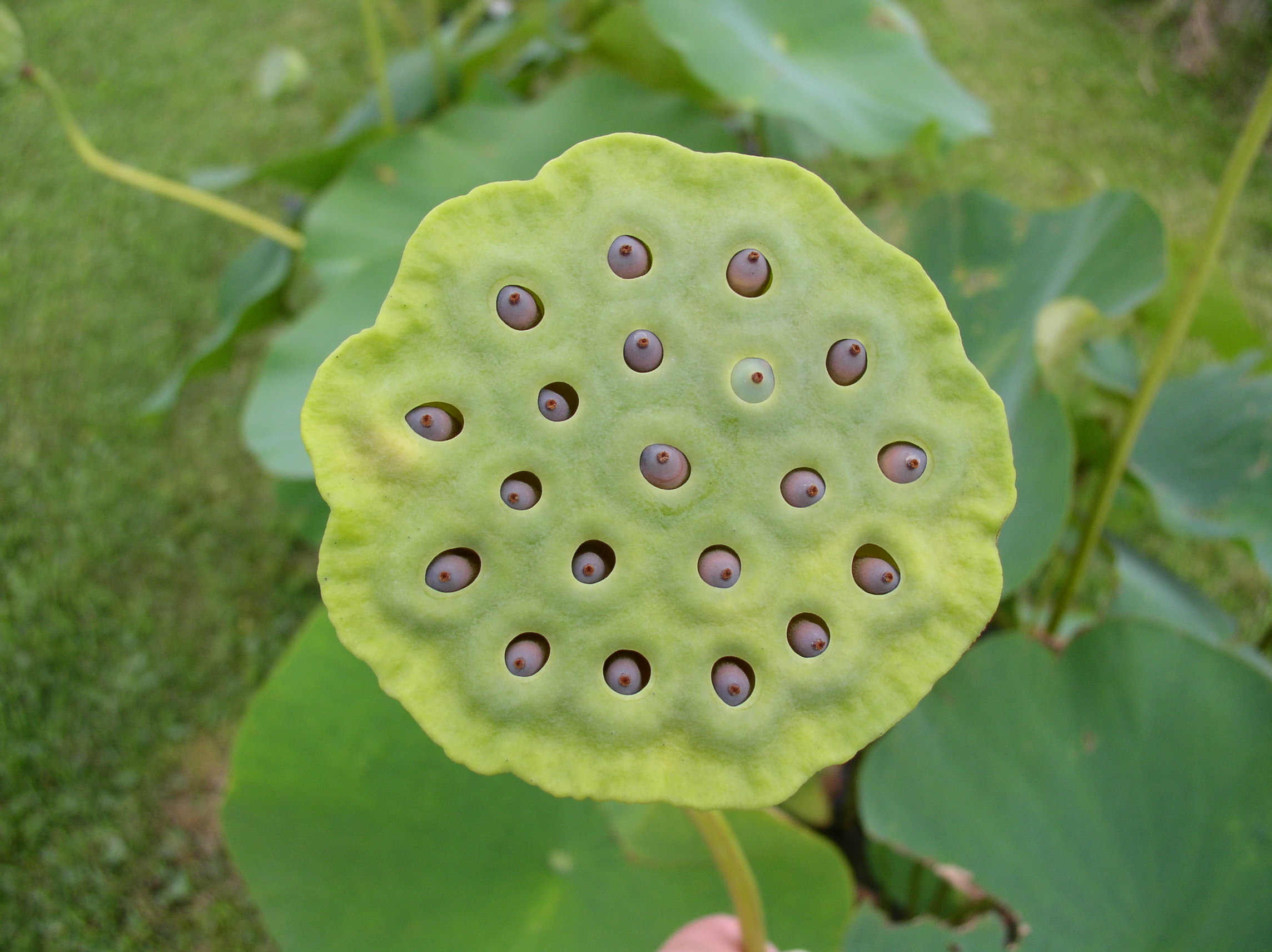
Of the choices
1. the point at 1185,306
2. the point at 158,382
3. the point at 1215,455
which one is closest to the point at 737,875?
the point at 1185,306

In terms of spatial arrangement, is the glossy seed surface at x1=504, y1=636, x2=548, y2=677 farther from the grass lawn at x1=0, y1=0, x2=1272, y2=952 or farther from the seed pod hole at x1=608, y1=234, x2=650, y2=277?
the grass lawn at x1=0, y1=0, x2=1272, y2=952

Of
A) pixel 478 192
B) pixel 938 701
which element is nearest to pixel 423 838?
pixel 938 701

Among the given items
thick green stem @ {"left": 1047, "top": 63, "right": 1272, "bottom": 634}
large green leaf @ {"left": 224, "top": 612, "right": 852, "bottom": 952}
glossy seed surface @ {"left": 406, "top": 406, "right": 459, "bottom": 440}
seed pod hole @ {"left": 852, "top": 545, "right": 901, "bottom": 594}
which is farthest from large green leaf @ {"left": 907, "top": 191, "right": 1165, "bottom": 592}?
glossy seed surface @ {"left": 406, "top": 406, "right": 459, "bottom": 440}

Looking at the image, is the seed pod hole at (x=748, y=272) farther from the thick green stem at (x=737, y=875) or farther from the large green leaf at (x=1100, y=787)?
the large green leaf at (x=1100, y=787)

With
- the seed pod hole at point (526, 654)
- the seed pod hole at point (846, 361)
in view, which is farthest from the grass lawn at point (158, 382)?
the seed pod hole at point (846, 361)

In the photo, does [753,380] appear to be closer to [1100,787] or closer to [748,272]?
[748,272]

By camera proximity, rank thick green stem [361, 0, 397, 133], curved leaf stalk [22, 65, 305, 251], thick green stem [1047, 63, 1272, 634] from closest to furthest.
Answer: thick green stem [1047, 63, 1272, 634]
curved leaf stalk [22, 65, 305, 251]
thick green stem [361, 0, 397, 133]

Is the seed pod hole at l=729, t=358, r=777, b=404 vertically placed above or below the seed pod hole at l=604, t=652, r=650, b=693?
above
